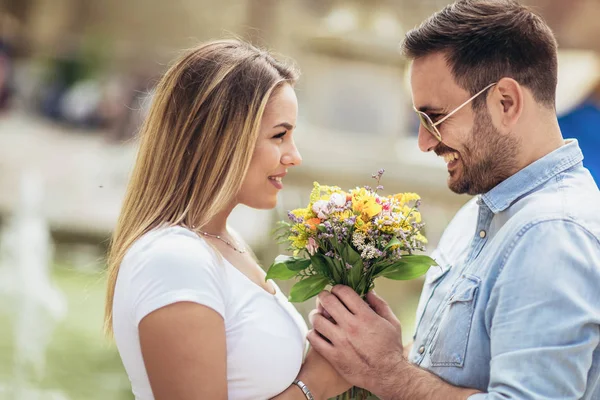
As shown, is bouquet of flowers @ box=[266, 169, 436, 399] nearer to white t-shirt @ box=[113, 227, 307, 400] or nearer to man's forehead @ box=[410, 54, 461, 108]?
white t-shirt @ box=[113, 227, 307, 400]

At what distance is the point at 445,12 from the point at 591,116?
11.5ft

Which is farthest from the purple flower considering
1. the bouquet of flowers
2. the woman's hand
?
the woman's hand

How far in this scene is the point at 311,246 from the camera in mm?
2572

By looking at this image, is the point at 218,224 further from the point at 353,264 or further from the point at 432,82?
the point at 432,82

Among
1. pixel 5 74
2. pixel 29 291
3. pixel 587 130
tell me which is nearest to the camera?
pixel 587 130

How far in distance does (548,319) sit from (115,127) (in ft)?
32.0

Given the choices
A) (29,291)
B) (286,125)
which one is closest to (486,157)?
(286,125)

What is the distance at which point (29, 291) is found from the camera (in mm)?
8016

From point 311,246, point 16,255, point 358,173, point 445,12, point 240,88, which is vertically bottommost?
point 16,255

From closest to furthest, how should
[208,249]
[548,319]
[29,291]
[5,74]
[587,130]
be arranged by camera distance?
1. [548,319]
2. [208,249]
3. [587,130]
4. [29,291]
5. [5,74]

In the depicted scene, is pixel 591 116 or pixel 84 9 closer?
pixel 591 116

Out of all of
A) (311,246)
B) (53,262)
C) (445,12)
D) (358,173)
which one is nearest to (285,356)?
(311,246)

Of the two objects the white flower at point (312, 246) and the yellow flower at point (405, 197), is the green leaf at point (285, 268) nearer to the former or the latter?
the white flower at point (312, 246)

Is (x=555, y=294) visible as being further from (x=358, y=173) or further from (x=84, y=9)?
A: (x=84, y=9)
